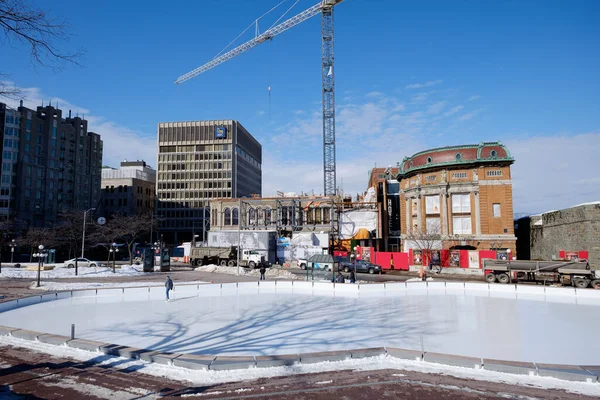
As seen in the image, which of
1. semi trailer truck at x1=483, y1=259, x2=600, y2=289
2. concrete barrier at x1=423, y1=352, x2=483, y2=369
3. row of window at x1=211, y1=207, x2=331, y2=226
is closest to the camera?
concrete barrier at x1=423, y1=352, x2=483, y2=369

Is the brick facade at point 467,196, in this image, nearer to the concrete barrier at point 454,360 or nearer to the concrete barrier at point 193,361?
the concrete barrier at point 454,360

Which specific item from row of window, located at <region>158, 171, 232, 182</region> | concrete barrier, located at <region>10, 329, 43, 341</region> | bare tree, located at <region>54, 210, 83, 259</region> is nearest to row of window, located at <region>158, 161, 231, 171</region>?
row of window, located at <region>158, 171, 232, 182</region>

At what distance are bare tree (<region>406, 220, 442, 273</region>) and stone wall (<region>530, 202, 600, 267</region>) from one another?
43.6 feet

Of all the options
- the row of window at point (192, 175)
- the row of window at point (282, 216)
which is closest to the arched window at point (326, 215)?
the row of window at point (282, 216)

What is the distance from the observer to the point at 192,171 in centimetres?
11356

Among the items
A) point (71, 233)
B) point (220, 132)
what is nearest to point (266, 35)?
point (220, 132)

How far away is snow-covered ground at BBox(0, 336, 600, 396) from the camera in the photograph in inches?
385

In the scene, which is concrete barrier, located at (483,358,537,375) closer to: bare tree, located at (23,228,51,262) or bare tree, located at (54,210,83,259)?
bare tree, located at (23,228,51,262)

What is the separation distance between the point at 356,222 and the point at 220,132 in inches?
2459

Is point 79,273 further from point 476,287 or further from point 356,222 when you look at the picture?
point 356,222

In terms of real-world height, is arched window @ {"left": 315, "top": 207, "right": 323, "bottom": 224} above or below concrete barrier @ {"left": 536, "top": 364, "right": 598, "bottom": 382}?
above

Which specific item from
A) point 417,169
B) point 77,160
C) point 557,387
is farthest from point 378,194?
point 77,160

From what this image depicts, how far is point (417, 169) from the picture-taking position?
55250mm

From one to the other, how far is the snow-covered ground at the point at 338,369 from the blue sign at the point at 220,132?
349ft
